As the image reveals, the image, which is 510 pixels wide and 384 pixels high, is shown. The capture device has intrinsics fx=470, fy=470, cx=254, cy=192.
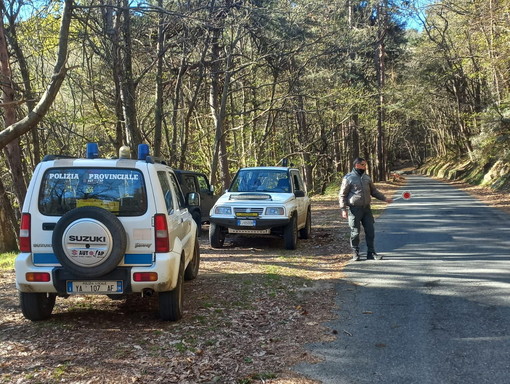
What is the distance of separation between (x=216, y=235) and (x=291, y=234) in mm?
1838

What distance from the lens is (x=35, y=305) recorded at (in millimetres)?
5473

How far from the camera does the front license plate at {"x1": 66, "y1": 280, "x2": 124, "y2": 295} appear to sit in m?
5.14

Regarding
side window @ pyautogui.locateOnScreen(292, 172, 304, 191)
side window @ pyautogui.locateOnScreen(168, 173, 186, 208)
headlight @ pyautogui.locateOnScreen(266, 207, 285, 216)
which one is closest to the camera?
side window @ pyautogui.locateOnScreen(168, 173, 186, 208)

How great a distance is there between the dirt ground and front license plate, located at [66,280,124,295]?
1.60 feet

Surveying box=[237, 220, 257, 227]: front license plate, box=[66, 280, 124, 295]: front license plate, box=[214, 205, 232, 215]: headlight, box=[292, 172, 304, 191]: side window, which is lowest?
box=[66, 280, 124, 295]: front license plate

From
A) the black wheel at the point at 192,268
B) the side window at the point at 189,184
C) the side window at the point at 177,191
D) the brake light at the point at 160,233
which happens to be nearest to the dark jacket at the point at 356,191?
the black wheel at the point at 192,268

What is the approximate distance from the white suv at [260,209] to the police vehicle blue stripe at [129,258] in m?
5.77

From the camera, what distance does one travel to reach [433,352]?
471cm

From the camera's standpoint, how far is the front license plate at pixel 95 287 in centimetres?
514

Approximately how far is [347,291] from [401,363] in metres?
2.90

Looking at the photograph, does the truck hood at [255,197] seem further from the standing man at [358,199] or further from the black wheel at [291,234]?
the standing man at [358,199]

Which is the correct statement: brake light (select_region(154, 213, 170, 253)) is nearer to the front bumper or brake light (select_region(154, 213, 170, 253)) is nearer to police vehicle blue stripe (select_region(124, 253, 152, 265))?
police vehicle blue stripe (select_region(124, 253, 152, 265))

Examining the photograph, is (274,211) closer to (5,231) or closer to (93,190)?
(93,190)

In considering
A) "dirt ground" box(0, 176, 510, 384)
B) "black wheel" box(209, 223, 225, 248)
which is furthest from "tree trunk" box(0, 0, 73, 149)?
"black wheel" box(209, 223, 225, 248)
